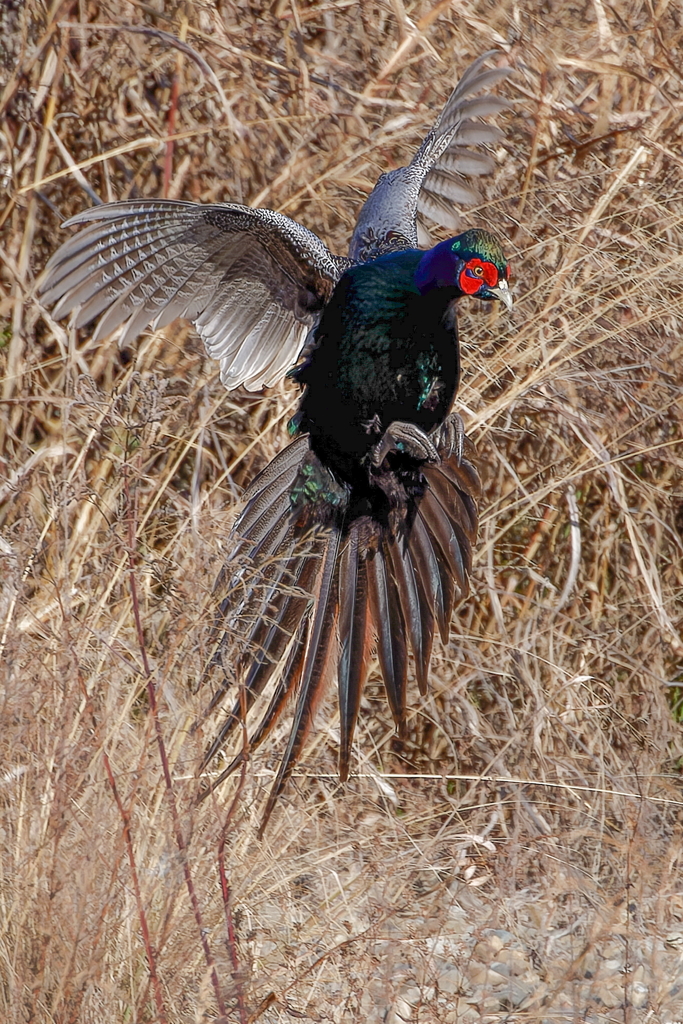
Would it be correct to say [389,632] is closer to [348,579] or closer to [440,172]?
[348,579]

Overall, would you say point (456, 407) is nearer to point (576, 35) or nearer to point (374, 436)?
point (374, 436)

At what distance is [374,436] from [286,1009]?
1.23 m

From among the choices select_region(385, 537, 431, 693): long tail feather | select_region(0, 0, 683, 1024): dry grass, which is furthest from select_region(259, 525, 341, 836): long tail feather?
select_region(0, 0, 683, 1024): dry grass

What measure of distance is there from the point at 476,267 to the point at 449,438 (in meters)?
0.45

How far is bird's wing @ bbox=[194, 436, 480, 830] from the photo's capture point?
2.30 meters

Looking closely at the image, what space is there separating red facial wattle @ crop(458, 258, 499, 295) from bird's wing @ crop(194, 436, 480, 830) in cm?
45

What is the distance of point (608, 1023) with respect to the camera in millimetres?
2293

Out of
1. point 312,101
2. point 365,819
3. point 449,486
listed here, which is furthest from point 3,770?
point 312,101

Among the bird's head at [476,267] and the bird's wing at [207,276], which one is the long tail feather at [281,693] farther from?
the bird's head at [476,267]

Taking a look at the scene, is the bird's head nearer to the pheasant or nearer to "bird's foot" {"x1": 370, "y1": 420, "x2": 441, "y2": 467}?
the pheasant

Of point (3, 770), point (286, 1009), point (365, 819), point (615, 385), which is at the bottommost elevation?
point (365, 819)

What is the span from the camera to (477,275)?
2.34 m

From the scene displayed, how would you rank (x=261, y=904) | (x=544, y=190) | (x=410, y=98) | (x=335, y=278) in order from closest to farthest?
(x=261, y=904), (x=335, y=278), (x=544, y=190), (x=410, y=98)

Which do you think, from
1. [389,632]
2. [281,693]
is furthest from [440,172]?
[281,693]
